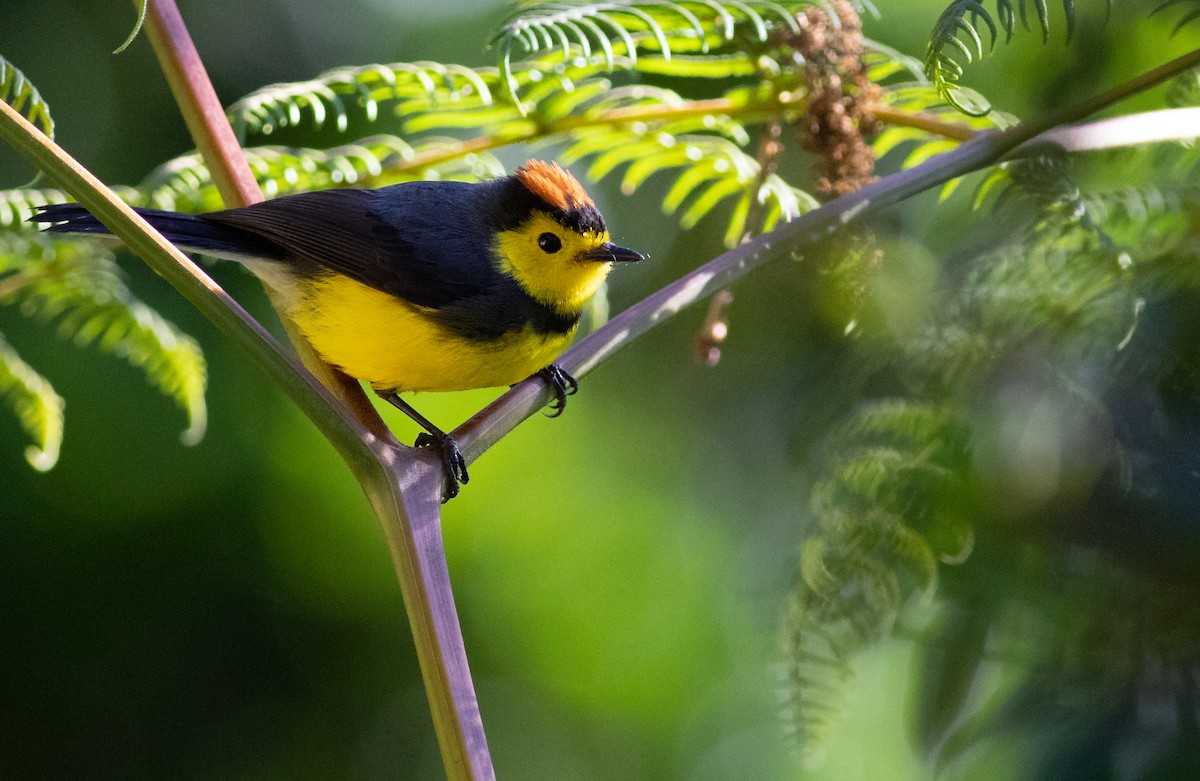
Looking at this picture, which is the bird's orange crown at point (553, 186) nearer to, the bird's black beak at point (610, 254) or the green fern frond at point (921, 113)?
the bird's black beak at point (610, 254)

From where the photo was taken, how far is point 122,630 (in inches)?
111

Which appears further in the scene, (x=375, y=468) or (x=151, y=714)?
(x=151, y=714)

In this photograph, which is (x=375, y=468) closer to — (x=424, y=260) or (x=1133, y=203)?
(x=424, y=260)

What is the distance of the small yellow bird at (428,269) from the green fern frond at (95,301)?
0.24 m

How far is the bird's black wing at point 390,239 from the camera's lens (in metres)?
1.49

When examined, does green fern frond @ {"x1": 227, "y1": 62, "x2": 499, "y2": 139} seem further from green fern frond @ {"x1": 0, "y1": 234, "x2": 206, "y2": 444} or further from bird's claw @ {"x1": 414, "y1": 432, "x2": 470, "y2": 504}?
bird's claw @ {"x1": 414, "y1": 432, "x2": 470, "y2": 504}

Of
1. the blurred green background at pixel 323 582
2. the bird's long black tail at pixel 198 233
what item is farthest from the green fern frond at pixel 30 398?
the blurred green background at pixel 323 582

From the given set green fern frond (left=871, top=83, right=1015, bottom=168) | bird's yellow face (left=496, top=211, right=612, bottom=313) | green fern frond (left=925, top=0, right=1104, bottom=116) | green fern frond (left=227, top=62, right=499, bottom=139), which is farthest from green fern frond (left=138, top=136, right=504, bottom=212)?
green fern frond (left=925, top=0, right=1104, bottom=116)

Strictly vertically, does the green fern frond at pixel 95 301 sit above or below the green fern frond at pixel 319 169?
below

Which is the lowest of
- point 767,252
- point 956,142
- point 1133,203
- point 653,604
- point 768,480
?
point 653,604

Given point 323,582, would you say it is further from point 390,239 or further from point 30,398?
point 390,239

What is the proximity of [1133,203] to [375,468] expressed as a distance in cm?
83

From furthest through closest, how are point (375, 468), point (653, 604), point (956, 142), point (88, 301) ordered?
point (653, 604)
point (88, 301)
point (956, 142)
point (375, 468)

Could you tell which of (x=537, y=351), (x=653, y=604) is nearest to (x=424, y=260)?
(x=537, y=351)
